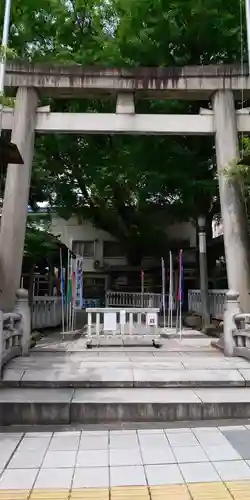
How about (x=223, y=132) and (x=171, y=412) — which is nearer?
(x=171, y=412)

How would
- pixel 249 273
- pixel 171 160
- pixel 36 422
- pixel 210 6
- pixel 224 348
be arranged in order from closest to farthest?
pixel 36 422 < pixel 224 348 < pixel 249 273 < pixel 210 6 < pixel 171 160

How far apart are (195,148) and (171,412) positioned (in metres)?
10.8

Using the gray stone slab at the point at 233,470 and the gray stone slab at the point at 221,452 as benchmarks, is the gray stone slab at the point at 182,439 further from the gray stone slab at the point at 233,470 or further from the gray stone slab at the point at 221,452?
the gray stone slab at the point at 233,470

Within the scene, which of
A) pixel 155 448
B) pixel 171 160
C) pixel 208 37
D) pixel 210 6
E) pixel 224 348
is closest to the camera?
pixel 155 448

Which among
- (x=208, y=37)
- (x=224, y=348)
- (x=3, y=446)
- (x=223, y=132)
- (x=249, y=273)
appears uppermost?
(x=208, y=37)

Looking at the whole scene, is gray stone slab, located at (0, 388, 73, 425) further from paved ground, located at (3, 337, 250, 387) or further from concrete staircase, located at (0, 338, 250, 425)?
paved ground, located at (3, 337, 250, 387)

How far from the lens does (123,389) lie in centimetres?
608

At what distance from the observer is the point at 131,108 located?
9883mm

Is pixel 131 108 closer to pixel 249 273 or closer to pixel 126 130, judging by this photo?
pixel 126 130

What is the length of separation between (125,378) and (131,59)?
32.9 ft

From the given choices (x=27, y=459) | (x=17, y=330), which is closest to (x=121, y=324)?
(x=17, y=330)

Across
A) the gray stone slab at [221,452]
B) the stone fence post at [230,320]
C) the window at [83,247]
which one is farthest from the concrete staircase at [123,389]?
the window at [83,247]

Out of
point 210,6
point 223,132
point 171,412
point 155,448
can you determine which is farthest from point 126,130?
point 155,448

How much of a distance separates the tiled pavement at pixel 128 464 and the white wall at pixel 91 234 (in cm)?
1923
